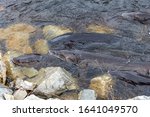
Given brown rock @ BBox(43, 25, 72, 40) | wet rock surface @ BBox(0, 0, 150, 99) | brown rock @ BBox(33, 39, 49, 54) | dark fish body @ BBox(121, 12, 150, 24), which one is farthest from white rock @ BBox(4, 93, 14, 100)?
dark fish body @ BBox(121, 12, 150, 24)

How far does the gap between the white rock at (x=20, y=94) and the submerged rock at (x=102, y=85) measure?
1.66 m

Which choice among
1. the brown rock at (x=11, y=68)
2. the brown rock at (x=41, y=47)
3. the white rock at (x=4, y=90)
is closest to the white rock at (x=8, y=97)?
the white rock at (x=4, y=90)

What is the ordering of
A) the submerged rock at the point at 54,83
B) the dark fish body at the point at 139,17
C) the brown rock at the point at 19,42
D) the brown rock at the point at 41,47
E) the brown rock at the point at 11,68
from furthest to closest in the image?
the dark fish body at the point at 139,17 → the brown rock at the point at 19,42 → the brown rock at the point at 41,47 → the brown rock at the point at 11,68 → the submerged rock at the point at 54,83

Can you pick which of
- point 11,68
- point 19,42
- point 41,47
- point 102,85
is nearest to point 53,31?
point 41,47

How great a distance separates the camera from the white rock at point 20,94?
28.1 ft

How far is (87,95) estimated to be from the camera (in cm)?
840

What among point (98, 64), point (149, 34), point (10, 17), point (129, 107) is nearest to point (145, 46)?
point (149, 34)

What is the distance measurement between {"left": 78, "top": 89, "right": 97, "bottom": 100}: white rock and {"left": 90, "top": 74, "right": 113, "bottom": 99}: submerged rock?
26 centimetres

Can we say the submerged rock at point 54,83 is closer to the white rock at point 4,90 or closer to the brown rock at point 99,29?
the white rock at point 4,90

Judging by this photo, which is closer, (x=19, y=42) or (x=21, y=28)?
(x=19, y=42)

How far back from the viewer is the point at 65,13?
41.6 feet

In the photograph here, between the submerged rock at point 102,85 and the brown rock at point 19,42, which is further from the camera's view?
the brown rock at point 19,42

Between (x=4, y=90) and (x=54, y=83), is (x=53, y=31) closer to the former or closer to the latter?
(x=54, y=83)

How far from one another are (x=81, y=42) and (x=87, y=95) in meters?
2.76
